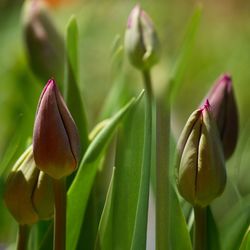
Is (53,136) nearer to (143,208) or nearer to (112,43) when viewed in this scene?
(143,208)

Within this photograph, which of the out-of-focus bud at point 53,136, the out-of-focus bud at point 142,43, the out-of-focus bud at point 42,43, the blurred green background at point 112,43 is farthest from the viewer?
the blurred green background at point 112,43

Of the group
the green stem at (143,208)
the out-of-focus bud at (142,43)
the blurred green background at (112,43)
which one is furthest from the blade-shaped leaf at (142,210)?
the blurred green background at (112,43)

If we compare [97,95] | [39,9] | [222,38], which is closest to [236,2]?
[222,38]

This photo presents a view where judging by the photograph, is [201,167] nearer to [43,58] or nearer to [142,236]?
[142,236]

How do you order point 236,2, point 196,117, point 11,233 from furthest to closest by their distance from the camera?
point 236,2
point 11,233
point 196,117

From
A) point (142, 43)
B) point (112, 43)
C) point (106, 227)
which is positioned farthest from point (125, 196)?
point (112, 43)

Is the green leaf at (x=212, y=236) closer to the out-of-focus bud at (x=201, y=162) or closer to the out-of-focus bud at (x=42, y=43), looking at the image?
the out-of-focus bud at (x=201, y=162)
